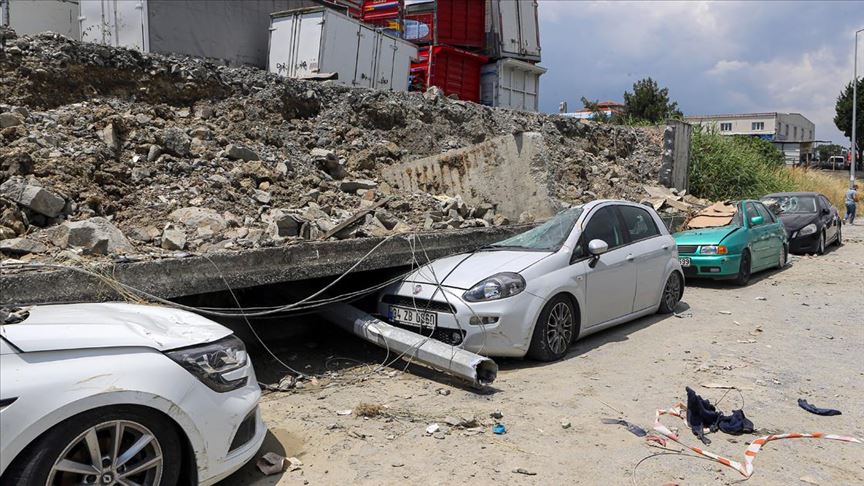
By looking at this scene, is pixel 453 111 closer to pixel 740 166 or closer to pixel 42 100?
pixel 42 100

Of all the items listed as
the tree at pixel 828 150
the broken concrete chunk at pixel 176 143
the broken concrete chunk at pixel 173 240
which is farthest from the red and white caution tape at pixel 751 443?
the tree at pixel 828 150

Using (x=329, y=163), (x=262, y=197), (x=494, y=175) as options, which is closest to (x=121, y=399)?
(x=262, y=197)

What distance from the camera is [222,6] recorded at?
1483 centimetres

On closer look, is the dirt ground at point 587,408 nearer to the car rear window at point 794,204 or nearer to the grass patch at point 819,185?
the car rear window at point 794,204

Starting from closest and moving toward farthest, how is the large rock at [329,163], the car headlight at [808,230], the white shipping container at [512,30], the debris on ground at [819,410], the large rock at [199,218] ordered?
the debris on ground at [819,410]
the large rock at [199,218]
the large rock at [329,163]
the car headlight at [808,230]
the white shipping container at [512,30]

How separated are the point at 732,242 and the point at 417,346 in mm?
6689

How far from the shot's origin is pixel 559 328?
5902 mm

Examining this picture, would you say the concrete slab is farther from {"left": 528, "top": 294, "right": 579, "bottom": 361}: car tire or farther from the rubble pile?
{"left": 528, "top": 294, "right": 579, "bottom": 361}: car tire

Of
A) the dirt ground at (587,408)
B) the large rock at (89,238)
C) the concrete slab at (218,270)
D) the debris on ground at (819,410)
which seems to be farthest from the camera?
the large rock at (89,238)

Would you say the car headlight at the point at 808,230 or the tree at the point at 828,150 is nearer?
the car headlight at the point at 808,230

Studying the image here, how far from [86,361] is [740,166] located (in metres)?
21.7

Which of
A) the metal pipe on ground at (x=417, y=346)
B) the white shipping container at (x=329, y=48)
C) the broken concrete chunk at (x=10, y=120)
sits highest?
the white shipping container at (x=329, y=48)

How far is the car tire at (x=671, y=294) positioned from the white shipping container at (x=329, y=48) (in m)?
8.81

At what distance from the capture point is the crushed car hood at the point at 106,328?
2.82 metres
